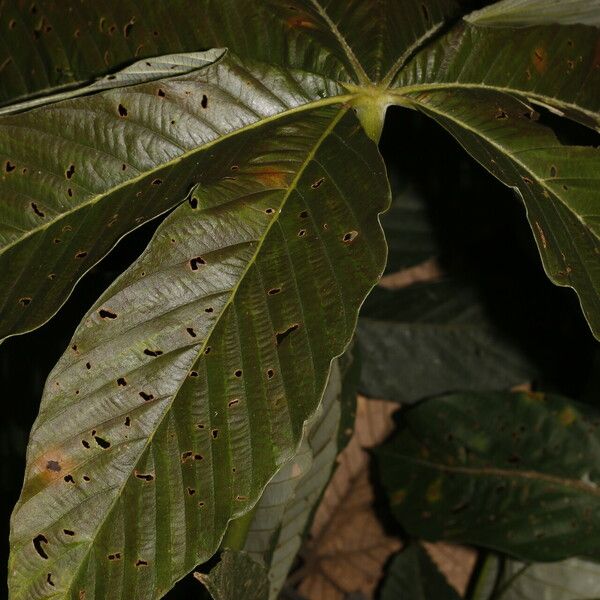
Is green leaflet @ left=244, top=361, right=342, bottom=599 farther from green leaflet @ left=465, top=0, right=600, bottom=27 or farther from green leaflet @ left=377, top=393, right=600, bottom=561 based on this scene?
green leaflet @ left=465, top=0, right=600, bottom=27

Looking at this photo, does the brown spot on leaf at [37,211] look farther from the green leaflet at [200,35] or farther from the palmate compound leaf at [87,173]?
the green leaflet at [200,35]

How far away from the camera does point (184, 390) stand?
591mm

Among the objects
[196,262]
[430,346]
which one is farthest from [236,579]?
[430,346]

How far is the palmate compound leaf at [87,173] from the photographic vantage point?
2.01ft

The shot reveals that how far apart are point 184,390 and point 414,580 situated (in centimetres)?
78

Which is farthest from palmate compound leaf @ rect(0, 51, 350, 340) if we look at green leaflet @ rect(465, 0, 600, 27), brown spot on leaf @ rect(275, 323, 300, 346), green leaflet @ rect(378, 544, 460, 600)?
green leaflet @ rect(378, 544, 460, 600)

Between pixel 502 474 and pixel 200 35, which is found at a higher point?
pixel 200 35

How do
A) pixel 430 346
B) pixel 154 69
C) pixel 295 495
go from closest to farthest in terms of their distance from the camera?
pixel 154 69
pixel 295 495
pixel 430 346

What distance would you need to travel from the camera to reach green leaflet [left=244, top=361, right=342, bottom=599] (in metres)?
0.85

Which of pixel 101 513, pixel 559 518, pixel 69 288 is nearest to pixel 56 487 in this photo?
pixel 101 513

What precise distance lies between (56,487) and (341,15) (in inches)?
20.1

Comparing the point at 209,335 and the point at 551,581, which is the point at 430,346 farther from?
the point at 209,335

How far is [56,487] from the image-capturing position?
1.89ft

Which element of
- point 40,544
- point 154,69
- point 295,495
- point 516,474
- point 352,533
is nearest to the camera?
point 40,544
